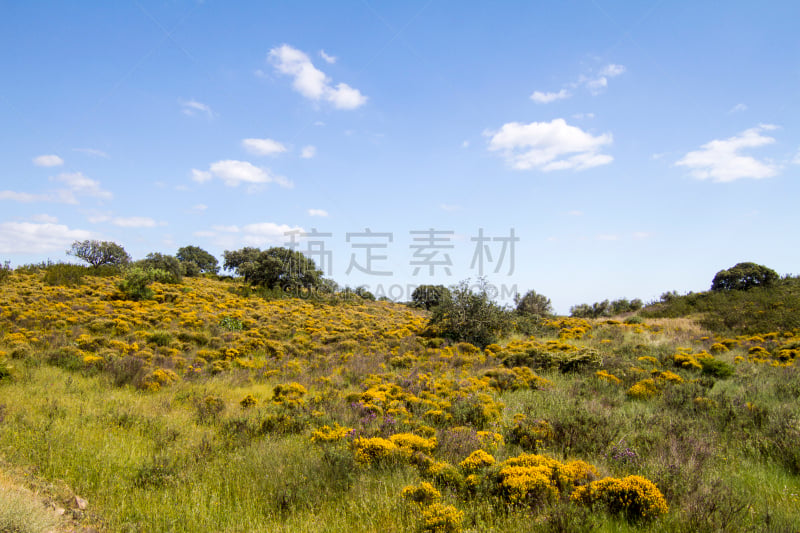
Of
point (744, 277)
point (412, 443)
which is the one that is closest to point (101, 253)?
point (412, 443)

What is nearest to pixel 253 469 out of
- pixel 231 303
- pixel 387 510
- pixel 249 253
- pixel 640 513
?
pixel 387 510

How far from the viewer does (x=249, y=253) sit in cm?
5044

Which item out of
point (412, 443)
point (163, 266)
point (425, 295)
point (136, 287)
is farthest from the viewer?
point (425, 295)

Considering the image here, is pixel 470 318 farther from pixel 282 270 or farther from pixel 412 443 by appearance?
pixel 282 270

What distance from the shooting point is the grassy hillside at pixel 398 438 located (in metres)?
3.95

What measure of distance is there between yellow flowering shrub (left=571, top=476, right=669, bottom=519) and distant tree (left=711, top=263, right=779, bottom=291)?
30.5 meters

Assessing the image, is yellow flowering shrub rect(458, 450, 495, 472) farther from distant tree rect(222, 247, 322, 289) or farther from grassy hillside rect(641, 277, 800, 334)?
distant tree rect(222, 247, 322, 289)

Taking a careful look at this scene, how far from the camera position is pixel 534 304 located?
29.0 metres

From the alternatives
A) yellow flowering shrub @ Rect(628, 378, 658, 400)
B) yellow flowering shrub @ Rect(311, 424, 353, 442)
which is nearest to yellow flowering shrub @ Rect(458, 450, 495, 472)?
yellow flowering shrub @ Rect(311, 424, 353, 442)

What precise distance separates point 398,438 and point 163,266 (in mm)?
32458

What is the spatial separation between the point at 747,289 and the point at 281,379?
3129 centimetres

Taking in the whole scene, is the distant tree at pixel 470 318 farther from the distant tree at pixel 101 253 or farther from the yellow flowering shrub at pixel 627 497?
the distant tree at pixel 101 253

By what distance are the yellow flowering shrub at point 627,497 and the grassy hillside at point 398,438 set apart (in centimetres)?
2

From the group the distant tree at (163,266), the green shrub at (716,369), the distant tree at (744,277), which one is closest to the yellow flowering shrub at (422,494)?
the green shrub at (716,369)
